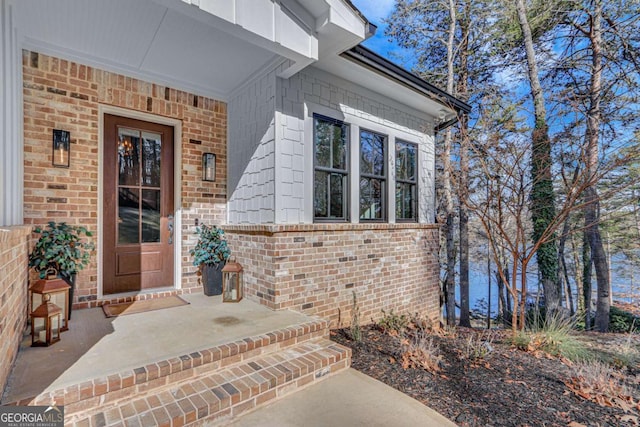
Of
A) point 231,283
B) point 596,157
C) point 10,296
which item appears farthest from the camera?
point 596,157

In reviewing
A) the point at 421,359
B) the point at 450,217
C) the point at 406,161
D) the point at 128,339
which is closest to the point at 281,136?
the point at 128,339

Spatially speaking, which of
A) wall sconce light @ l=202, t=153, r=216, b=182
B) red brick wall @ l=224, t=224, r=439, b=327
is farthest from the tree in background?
wall sconce light @ l=202, t=153, r=216, b=182

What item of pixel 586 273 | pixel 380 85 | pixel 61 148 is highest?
pixel 380 85

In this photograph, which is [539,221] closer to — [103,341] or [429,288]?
[429,288]

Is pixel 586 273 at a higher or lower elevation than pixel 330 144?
lower

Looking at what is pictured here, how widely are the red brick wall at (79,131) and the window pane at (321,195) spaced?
6.07ft

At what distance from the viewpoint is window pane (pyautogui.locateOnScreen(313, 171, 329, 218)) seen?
425 cm

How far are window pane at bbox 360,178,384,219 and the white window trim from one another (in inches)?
6.1

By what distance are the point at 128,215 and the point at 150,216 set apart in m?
0.27

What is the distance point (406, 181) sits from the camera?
18.7 ft

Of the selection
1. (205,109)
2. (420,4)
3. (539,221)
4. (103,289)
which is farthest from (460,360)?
(420,4)

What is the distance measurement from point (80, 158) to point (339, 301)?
151 inches

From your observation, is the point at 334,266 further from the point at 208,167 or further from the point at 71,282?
the point at 71,282

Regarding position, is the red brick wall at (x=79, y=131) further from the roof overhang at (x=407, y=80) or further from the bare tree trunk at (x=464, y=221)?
the bare tree trunk at (x=464, y=221)
